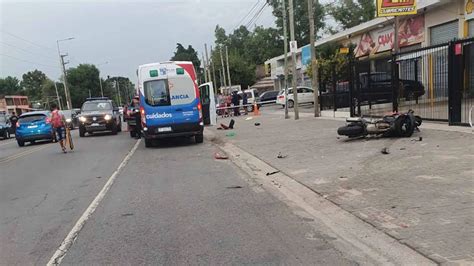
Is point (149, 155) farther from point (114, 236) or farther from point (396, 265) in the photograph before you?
point (396, 265)

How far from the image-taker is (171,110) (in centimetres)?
1656

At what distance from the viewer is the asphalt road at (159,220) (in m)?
5.28

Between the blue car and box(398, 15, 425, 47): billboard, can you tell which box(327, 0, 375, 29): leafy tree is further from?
the blue car

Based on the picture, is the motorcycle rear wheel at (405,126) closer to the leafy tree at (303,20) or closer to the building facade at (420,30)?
the building facade at (420,30)

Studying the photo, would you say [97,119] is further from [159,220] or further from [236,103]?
[159,220]

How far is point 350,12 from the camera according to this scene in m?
70.1

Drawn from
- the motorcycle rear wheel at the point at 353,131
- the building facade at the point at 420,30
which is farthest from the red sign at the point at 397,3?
the motorcycle rear wheel at the point at 353,131

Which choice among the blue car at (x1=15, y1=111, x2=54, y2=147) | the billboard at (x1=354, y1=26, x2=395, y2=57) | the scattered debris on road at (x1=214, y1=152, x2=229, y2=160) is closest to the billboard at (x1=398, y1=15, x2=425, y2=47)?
the billboard at (x1=354, y1=26, x2=395, y2=57)

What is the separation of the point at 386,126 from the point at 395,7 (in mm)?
10656

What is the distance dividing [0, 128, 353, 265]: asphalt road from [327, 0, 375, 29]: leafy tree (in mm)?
61777

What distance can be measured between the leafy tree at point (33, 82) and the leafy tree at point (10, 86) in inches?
111

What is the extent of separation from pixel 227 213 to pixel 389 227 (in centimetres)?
242

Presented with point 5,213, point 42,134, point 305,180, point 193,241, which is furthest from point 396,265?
point 42,134

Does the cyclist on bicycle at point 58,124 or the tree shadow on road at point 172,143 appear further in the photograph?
the tree shadow on road at point 172,143
